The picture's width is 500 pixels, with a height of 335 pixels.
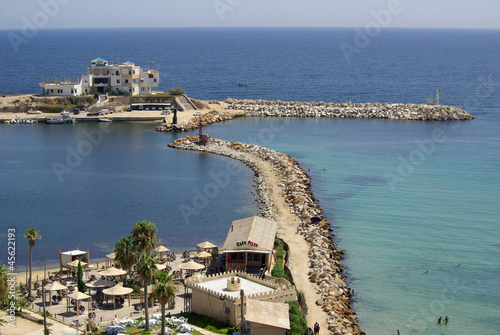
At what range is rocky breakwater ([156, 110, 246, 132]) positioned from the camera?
106m

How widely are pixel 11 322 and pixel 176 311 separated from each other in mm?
9562

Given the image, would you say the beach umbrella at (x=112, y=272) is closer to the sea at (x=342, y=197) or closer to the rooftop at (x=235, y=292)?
the rooftop at (x=235, y=292)

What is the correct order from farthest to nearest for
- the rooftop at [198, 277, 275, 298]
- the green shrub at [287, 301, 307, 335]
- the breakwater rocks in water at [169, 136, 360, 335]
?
the breakwater rocks in water at [169, 136, 360, 335] → the rooftop at [198, 277, 275, 298] → the green shrub at [287, 301, 307, 335]

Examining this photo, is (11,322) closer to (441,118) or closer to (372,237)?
(372,237)

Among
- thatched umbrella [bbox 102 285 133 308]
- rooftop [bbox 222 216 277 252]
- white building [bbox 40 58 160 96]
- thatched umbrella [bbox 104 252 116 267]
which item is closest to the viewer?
thatched umbrella [bbox 102 285 133 308]

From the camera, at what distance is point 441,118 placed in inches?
4751

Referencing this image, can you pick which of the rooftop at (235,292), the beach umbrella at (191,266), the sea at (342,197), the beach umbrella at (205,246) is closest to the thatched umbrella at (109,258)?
the sea at (342,197)

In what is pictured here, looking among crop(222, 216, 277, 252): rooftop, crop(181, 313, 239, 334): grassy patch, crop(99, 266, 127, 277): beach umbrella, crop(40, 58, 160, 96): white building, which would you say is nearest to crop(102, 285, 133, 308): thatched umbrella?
crop(99, 266, 127, 277): beach umbrella

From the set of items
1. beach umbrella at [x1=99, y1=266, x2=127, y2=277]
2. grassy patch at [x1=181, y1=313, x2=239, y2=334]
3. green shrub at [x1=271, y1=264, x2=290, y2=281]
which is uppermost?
beach umbrella at [x1=99, y1=266, x2=127, y2=277]

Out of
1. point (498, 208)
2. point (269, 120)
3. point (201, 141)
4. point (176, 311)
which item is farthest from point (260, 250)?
point (269, 120)

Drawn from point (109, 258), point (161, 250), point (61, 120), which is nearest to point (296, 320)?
point (161, 250)

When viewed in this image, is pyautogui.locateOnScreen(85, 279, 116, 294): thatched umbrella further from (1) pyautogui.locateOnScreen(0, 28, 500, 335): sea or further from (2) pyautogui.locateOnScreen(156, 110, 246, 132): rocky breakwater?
(2) pyautogui.locateOnScreen(156, 110, 246, 132): rocky breakwater

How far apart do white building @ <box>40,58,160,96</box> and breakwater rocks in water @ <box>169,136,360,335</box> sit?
33.2 meters

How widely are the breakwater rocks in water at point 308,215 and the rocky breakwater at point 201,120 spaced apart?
10.1 metres
